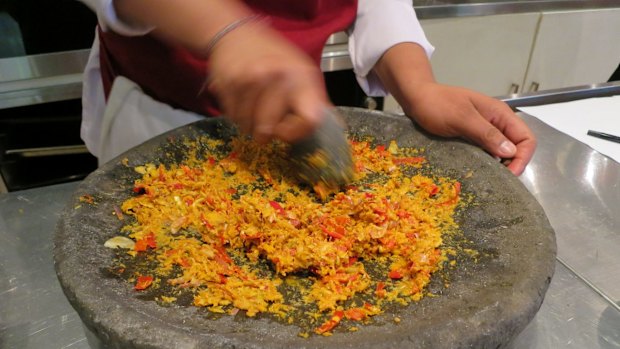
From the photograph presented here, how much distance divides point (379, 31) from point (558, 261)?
1.99 ft

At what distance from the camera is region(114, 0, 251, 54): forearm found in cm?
67

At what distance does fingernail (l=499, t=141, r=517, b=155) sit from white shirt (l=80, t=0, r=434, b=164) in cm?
32

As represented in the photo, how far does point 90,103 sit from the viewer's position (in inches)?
48.1

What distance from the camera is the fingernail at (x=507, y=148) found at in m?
0.90

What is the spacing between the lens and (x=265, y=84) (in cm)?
62

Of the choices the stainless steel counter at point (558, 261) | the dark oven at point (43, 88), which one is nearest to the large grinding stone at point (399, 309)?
the stainless steel counter at point (558, 261)

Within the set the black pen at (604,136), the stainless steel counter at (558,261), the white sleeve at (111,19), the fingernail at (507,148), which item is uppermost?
the white sleeve at (111,19)

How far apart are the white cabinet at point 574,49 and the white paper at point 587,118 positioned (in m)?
0.93

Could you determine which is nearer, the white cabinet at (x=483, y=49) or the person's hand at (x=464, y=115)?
the person's hand at (x=464, y=115)

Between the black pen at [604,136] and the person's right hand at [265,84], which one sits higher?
the person's right hand at [265,84]

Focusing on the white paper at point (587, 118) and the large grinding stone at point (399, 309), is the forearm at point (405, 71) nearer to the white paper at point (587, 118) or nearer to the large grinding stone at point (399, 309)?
the large grinding stone at point (399, 309)

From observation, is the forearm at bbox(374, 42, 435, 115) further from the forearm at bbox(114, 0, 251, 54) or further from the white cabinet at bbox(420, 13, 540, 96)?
the white cabinet at bbox(420, 13, 540, 96)

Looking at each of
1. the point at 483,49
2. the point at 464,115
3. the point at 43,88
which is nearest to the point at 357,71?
the point at 464,115

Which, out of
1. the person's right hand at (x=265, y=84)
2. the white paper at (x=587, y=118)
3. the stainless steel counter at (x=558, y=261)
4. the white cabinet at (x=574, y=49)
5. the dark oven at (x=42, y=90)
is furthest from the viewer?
the white cabinet at (x=574, y=49)
